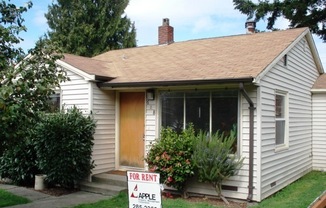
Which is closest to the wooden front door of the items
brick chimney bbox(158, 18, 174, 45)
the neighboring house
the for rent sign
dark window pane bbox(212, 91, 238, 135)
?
the neighboring house

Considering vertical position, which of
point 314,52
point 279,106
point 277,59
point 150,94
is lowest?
point 279,106

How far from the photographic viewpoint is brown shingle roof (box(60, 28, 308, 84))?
8156 millimetres

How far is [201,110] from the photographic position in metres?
8.40

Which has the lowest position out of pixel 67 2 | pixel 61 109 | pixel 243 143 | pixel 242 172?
pixel 242 172

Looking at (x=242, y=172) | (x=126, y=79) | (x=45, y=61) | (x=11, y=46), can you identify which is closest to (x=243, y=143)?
(x=242, y=172)

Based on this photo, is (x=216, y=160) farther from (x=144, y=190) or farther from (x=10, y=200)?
(x=10, y=200)

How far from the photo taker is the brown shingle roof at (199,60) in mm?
8156

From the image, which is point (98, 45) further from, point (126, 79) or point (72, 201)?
point (72, 201)

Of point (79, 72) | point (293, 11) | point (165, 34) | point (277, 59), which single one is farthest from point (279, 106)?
point (293, 11)

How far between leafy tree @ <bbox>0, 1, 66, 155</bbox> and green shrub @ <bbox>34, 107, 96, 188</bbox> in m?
2.63

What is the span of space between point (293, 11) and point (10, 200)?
710 inches

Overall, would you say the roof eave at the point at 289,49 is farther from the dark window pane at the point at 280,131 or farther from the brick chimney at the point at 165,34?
the brick chimney at the point at 165,34

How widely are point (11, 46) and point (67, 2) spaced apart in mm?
23315

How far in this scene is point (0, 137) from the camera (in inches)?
220
